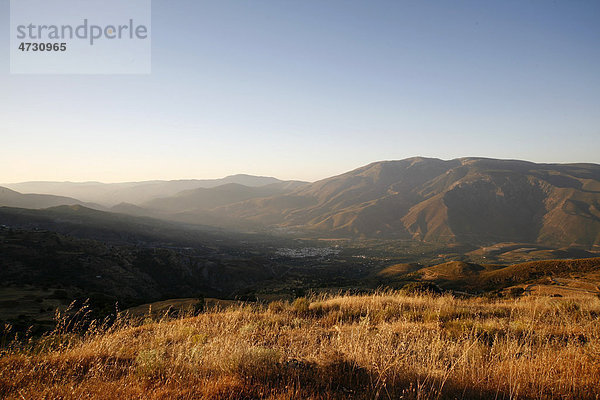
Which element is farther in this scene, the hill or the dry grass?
the hill

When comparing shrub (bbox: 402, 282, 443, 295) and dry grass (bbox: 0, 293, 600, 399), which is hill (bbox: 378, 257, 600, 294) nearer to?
shrub (bbox: 402, 282, 443, 295)

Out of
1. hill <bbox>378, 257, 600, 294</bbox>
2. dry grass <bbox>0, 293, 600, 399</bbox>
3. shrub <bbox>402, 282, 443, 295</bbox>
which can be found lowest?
hill <bbox>378, 257, 600, 294</bbox>

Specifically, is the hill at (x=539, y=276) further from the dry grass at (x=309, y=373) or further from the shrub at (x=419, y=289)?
the dry grass at (x=309, y=373)

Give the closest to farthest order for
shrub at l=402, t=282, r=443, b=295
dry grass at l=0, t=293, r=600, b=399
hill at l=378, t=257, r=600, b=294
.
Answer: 1. dry grass at l=0, t=293, r=600, b=399
2. shrub at l=402, t=282, r=443, b=295
3. hill at l=378, t=257, r=600, b=294

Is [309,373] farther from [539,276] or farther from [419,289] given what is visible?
[539,276]

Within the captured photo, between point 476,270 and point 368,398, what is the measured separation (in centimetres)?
5286

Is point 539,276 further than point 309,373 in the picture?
Yes

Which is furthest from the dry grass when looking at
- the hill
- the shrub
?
the hill

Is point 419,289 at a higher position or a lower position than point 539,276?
higher

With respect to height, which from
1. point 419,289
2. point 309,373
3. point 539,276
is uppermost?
point 309,373

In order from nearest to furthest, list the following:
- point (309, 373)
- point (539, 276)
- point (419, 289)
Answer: point (309, 373)
point (419, 289)
point (539, 276)

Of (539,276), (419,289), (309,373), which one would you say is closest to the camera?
(309,373)

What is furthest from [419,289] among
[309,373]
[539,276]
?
[539,276]

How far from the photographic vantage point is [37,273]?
1800 inches
